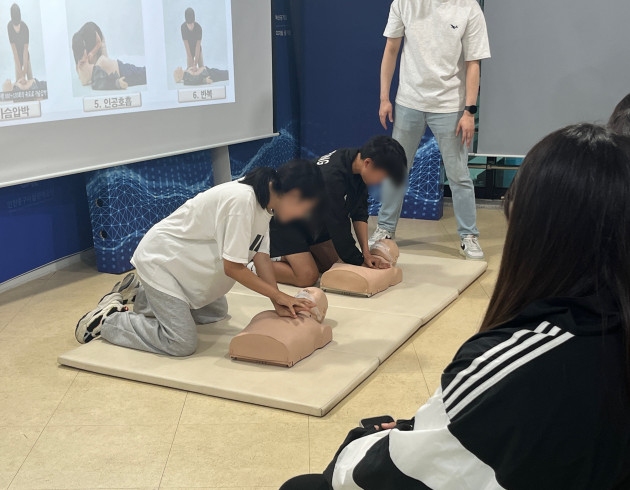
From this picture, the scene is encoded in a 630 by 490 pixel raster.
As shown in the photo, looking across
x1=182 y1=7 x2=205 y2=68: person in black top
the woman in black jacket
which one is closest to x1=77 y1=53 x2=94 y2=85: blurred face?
x1=182 y1=7 x2=205 y2=68: person in black top

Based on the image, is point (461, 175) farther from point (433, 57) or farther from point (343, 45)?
point (343, 45)

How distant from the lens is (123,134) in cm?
375

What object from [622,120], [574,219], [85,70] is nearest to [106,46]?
[85,70]

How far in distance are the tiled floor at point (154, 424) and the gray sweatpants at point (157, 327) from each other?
0.20 metres

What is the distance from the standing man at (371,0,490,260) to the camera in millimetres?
3859

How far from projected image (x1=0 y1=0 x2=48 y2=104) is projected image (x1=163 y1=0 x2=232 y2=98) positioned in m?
0.82

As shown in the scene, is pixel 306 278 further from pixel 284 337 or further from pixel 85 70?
pixel 85 70

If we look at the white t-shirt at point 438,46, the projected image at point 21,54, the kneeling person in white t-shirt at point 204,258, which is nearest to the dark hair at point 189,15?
the projected image at point 21,54

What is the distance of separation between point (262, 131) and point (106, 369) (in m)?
2.59

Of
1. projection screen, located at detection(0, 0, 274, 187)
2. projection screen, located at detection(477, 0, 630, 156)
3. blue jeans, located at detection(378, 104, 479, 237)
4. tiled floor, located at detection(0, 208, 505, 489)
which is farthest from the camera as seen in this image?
projection screen, located at detection(477, 0, 630, 156)

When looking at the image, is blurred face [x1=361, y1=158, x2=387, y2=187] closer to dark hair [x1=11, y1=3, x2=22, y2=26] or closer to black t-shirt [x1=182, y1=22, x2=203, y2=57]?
black t-shirt [x1=182, y1=22, x2=203, y2=57]

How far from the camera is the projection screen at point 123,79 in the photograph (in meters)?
3.20

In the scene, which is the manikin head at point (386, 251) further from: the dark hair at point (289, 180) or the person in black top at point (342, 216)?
the dark hair at point (289, 180)

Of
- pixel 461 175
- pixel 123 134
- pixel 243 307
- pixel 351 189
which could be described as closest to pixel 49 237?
pixel 123 134
